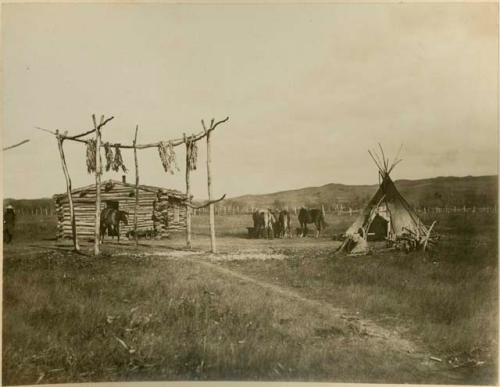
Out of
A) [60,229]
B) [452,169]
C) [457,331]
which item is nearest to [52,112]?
[60,229]

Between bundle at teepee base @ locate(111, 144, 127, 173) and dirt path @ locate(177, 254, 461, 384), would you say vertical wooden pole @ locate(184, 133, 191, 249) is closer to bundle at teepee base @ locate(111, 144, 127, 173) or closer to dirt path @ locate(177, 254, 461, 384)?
bundle at teepee base @ locate(111, 144, 127, 173)

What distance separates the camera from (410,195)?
8500 millimetres

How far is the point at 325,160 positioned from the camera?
26.9 ft

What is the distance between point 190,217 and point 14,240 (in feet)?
8.49

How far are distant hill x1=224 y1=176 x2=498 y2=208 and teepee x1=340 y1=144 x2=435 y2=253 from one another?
5.6 inches

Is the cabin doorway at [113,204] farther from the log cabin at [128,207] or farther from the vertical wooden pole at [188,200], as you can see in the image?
the vertical wooden pole at [188,200]

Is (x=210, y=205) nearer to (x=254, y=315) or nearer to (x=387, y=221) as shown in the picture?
(x=254, y=315)

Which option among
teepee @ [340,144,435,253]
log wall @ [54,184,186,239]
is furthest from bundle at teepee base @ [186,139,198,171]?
teepee @ [340,144,435,253]

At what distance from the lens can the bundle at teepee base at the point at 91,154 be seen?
834 cm

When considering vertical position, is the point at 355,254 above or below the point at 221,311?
above

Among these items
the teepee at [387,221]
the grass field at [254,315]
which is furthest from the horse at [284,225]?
the teepee at [387,221]

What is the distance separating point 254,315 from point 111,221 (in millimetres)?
2729

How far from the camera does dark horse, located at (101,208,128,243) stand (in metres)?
8.71

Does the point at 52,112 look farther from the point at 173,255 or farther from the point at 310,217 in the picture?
the point at 310,217
